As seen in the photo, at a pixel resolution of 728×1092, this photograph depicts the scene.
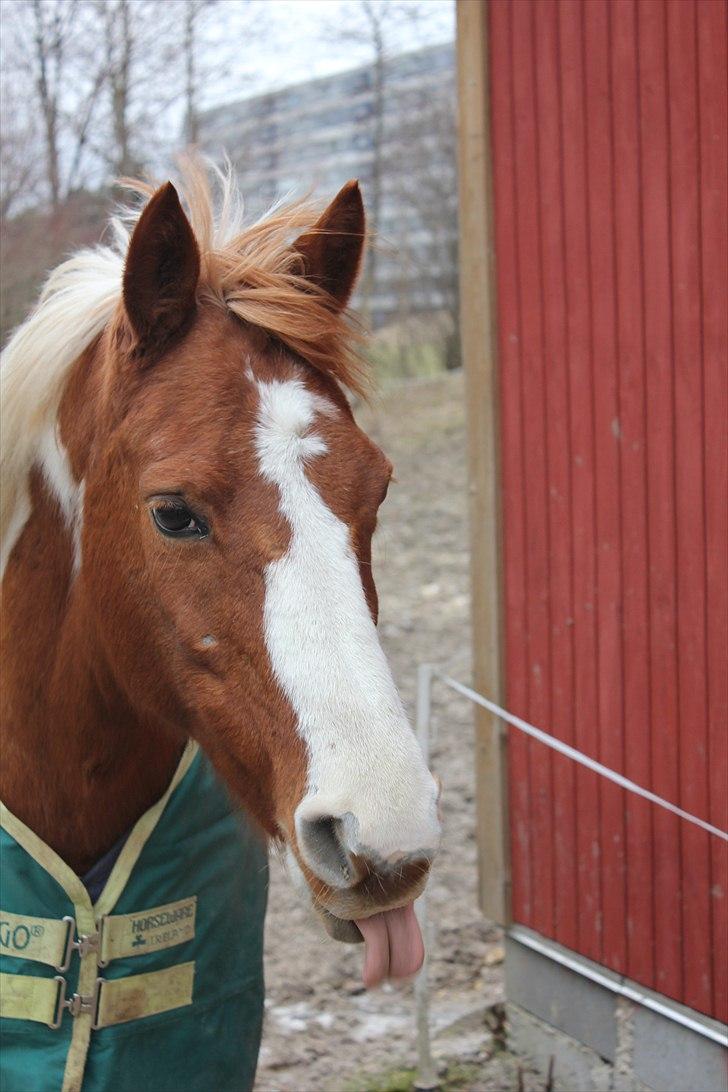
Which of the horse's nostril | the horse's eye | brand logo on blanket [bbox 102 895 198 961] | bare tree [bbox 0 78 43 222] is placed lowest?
brand logo on blanket [bbox 102 895 198 961]

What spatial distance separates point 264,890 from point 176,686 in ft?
3.01

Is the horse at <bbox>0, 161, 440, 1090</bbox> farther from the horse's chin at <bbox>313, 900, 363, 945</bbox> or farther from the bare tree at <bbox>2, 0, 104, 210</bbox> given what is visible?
the bare tree at <bbox>2, 0, 104, 210</bbox>

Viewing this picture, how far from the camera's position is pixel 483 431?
12.7ft

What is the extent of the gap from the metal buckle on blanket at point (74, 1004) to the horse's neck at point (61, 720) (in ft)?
0.74

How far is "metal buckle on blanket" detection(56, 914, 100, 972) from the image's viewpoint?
231 centimetres

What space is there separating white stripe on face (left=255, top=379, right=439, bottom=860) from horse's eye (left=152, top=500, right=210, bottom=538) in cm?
15

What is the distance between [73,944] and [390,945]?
0.84m

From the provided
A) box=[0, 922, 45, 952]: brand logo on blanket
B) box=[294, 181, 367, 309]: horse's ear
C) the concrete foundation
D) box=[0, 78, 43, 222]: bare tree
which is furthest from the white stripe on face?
box=[0, 78, 43, 222]: bare tree

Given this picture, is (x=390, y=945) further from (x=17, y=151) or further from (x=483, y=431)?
(x=17, y=151)

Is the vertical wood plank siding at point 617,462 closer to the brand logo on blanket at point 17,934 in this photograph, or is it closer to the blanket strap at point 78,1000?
the blanket strap at point 78,1000

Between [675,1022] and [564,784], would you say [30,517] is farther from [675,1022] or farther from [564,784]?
[675,1022]

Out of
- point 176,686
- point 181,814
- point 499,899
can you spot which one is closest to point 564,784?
point 499,899

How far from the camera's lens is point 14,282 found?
20.0 feet

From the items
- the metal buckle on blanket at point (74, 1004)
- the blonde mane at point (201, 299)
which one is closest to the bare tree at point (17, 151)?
the blonde mane at point (201, 299)
